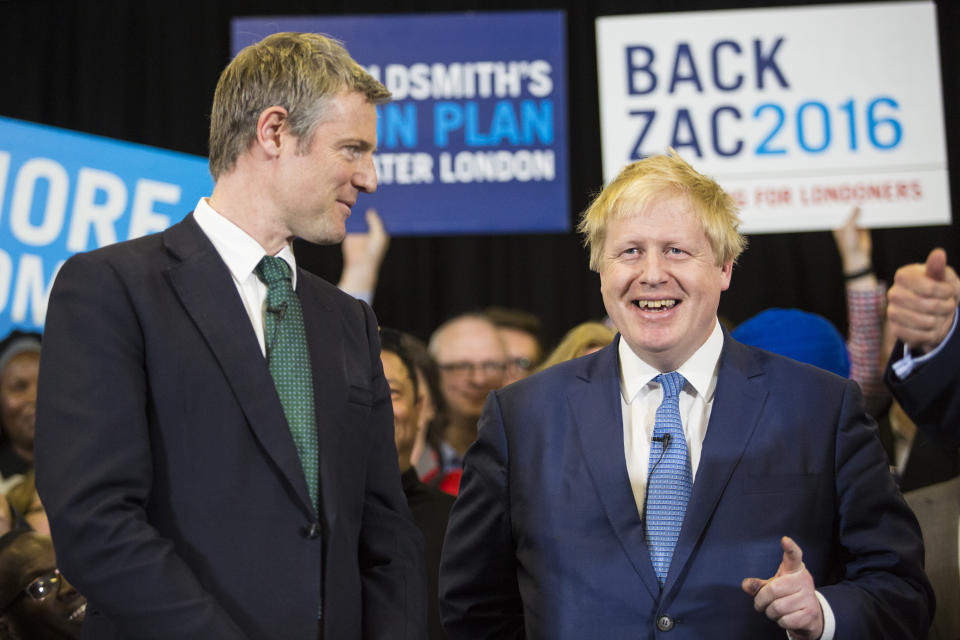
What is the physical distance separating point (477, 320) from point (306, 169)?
3061 mm

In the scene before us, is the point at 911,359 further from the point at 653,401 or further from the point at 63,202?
the point at 63,202

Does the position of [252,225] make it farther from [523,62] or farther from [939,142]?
[939,142]

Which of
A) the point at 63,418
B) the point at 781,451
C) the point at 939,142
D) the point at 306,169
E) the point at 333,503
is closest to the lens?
the point at 63,418

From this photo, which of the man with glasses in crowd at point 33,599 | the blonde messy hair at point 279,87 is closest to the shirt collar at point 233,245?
the blonde messy hair at point 279,87

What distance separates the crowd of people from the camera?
51.8 inches

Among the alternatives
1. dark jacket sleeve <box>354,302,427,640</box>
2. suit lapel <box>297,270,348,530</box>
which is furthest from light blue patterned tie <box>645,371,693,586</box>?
suit lapel <box>297,270,348,530</box>

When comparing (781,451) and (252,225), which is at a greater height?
(252,225)

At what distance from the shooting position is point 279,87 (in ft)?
5.11

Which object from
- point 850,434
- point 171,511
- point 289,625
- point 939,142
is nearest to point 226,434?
point 171,511

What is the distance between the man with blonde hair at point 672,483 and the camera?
1.63 m

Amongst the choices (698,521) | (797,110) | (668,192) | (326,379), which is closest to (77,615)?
(326,379)

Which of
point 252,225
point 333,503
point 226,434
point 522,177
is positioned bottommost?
point 333,503

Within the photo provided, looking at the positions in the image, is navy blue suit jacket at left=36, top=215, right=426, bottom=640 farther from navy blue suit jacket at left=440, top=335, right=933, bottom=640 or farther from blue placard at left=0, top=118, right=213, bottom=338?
blue placard at left=0, top=118, right=213, bottom=338

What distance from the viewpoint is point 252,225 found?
1.54 metres
